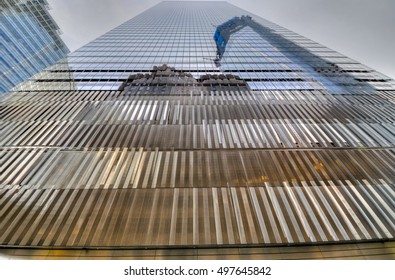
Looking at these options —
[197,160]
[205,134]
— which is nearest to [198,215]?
[197,160]

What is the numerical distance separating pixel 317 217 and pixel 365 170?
528 centimetres

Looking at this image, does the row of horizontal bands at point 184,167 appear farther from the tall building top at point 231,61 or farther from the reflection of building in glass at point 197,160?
the tall building top at point 231,61

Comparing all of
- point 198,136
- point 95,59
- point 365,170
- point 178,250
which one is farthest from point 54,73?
point 365,170

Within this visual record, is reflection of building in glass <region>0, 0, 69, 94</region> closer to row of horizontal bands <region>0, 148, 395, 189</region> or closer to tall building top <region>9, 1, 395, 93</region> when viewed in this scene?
tall building top <region>9, 1, 395, 93</region>

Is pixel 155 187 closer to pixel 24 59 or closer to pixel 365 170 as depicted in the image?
pixel 365 170

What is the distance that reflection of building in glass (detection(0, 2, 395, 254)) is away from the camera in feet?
27.7

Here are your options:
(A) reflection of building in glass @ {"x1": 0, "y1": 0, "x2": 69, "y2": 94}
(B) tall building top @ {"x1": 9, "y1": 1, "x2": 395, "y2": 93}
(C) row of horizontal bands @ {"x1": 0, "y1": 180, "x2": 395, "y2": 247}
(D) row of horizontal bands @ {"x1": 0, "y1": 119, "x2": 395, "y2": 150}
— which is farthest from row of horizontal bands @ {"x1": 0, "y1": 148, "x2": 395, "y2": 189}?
(A) reflection of building in glass @ {"x1": 0, "y1": 0, "x2": 69, "y2": 94}

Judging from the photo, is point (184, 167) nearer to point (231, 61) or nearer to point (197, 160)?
point (197, 160)

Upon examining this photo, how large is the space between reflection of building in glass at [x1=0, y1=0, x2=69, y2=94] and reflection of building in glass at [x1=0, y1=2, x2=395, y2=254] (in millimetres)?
28291

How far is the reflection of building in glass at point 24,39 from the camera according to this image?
39312 millimetres

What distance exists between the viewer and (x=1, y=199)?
9703mm

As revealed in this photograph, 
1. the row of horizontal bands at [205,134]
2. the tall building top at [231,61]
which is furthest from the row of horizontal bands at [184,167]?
the tall building top at [231,61]

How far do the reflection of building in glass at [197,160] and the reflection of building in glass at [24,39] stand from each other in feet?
92.8

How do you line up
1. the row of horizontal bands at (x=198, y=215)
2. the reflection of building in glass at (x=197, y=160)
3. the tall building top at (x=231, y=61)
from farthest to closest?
the tall building top at (x=231, y=61), the reflection of building in glass at (x=197, y=160), the row of horizontal bands at (x=198, y=215)
